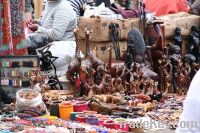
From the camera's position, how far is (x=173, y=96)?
171 inches

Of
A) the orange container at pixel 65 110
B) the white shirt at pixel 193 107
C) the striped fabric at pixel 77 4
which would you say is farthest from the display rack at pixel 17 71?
the white shirt at pixel 193 107

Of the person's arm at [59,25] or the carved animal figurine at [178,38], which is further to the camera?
the person's arm at [59,25]

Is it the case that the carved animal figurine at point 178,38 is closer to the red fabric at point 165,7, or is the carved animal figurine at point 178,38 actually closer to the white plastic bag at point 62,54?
the white plastic bag at point 62,54

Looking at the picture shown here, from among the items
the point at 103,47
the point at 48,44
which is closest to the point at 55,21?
the point at 48,44

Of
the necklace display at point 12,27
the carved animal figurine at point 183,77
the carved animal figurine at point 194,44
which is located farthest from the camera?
the carved animal figurine at point 194,44

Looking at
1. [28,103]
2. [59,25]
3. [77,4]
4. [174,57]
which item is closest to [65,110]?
[28,103]

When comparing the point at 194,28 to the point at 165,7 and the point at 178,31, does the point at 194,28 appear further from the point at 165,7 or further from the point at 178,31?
the point at 165,7

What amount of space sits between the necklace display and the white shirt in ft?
9.58

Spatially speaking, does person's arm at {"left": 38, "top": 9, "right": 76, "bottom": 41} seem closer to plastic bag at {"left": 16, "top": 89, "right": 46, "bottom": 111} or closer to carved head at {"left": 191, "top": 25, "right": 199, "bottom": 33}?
carved head at {"left": 191, "top": 25, "right": 199, "bottom": 33}

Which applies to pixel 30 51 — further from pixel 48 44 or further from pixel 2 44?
pixel 2 44

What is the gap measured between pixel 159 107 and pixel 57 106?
0.87 meters

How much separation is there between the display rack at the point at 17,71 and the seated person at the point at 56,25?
1.22m

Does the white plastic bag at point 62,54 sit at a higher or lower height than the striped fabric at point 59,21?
lower

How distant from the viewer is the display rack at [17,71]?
4.03 meters
